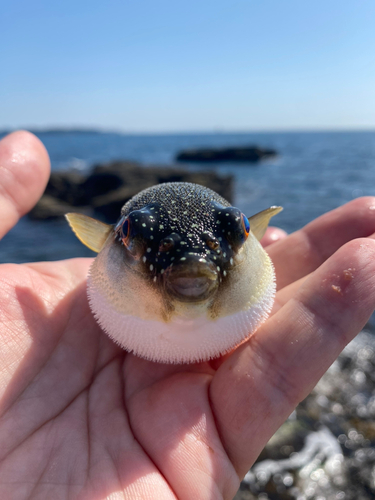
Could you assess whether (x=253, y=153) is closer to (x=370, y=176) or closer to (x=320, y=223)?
(x=370, y=176)

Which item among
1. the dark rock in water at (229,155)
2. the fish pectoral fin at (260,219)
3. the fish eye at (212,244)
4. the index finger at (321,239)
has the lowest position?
the dark rock in water at (229,155)

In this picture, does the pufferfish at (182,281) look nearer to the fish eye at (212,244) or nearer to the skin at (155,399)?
the fish eye at (212,244)

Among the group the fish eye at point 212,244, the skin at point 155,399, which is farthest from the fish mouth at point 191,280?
the skin at point 155,399

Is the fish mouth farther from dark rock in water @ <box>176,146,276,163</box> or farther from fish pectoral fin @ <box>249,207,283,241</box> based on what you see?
dark rock in water @ <box>176,146,276,163</box>

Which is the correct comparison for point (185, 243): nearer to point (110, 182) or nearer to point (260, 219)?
point (260, 219)

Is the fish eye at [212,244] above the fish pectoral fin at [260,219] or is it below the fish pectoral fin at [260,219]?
above

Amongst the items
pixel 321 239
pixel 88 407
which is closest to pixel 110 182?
pixel 321 239
